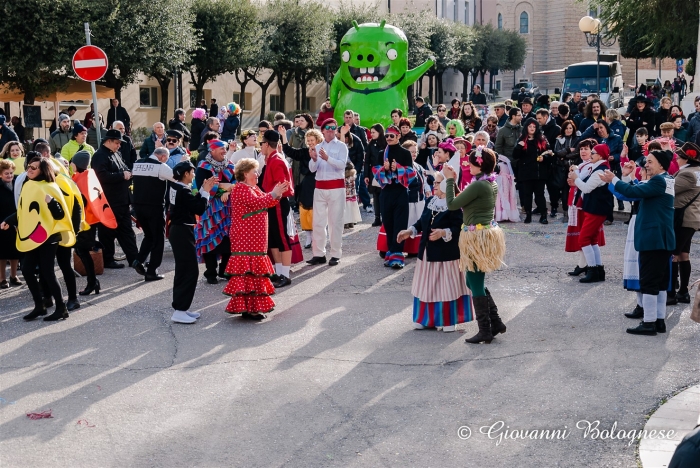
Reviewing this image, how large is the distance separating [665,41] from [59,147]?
20.1 meters

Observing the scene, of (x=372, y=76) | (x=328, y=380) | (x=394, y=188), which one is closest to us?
(x=328, y=380)

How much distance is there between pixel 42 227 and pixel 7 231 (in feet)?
4.92

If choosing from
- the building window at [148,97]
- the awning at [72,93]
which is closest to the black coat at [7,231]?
the awning at [72,93]

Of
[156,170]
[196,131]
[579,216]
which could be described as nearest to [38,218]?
[156,170]

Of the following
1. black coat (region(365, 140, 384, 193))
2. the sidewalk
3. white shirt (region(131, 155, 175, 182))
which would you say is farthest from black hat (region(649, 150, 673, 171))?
black coat (region(365, 140, 384, 193))

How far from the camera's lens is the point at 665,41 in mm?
29062

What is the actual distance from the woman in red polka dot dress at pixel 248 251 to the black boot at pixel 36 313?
189cm

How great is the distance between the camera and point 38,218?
9.20 m

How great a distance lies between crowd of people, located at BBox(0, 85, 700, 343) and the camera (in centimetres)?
843

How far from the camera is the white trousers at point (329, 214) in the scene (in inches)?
464

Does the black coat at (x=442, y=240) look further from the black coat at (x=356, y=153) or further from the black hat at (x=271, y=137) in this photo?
the black coat at (x=356, y=153)

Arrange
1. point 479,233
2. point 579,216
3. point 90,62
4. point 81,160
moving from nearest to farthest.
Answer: point 479,233, point 81,160, point 579,216, point 90,62

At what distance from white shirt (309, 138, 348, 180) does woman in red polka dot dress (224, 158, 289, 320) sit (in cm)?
245

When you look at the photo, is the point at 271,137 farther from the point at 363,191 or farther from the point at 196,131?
the point at 196,131
